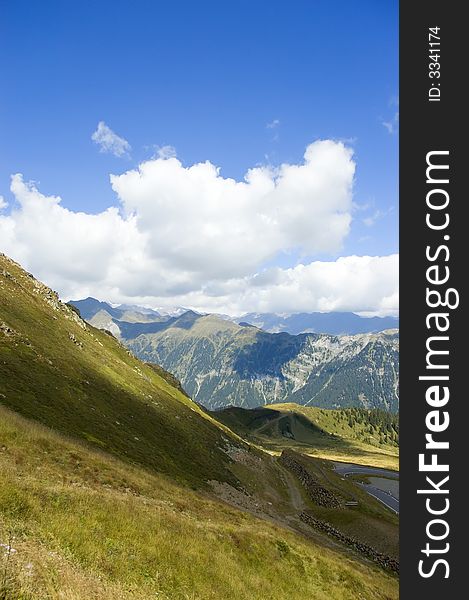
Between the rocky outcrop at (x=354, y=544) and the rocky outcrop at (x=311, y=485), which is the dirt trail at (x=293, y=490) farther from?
the rocky outcrop at (x=354, y=544)

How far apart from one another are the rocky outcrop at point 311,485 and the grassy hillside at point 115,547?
135 feet

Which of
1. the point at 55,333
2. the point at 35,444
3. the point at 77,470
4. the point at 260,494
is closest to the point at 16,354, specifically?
the point at 55,333

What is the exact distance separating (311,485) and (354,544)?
34614mm

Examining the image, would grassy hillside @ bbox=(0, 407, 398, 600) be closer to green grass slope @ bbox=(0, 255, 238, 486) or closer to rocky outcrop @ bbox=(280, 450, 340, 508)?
green grass slope @ bbox=(0, 255, 238, 486)

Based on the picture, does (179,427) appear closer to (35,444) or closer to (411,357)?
(35,444)

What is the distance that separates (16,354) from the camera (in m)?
55.1

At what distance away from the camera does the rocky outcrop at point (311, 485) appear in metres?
72.1

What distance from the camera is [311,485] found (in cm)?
8238

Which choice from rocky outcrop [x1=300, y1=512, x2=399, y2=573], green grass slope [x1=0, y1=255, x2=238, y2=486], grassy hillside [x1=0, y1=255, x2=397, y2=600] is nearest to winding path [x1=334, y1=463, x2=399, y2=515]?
grassy hillside [x1=0, y1=255, x2=397, y2=600]

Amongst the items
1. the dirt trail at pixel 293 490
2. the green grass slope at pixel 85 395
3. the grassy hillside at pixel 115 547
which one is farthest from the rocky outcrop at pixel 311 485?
the grassy hillside at pixel 115 547

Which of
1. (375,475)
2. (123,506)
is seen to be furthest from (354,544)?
(375,475)

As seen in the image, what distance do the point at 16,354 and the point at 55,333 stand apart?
72.6 ft

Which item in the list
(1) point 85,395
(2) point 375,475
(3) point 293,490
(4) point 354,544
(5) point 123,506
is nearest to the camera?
(5) point 123,506

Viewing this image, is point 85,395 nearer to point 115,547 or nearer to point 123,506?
point 123,506
